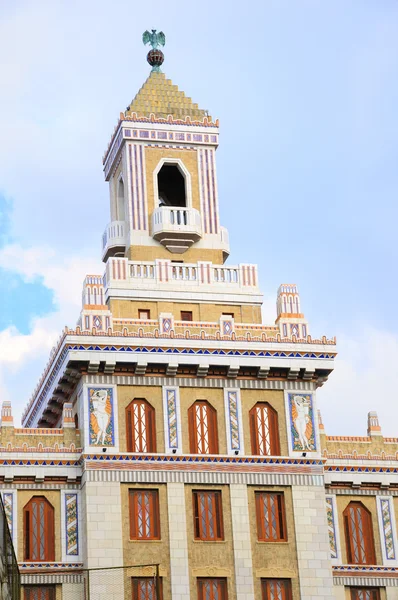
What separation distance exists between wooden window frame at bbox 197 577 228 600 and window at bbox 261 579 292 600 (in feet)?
5.08

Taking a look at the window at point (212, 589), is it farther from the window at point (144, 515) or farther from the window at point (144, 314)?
the window at point (144, 314)

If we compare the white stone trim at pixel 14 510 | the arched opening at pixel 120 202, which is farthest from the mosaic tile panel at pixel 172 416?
the arched opening at pixel 120 202

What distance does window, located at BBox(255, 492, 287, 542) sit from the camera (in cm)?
5878

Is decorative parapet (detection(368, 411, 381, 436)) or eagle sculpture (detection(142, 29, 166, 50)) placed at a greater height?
eagle sculpture (detection(142, 29, 166, 50))

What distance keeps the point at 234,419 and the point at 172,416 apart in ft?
8.61

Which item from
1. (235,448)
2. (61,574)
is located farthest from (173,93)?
(61,574)

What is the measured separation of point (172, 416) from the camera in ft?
195

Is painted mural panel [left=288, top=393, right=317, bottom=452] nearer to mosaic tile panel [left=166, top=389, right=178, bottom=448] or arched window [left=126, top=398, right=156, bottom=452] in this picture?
mosaic tile panel [left=166, top=389, right=178, bottom=448]

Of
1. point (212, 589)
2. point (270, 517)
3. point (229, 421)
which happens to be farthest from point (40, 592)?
point (229, 421)

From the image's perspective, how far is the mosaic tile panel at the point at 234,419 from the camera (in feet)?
196

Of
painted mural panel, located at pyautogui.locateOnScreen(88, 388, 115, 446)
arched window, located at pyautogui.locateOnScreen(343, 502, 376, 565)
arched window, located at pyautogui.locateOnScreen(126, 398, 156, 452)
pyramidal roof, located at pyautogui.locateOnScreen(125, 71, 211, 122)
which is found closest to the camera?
painted mural panel, located at pyautogui.locateOnScreen(88, 388, 115, 446)

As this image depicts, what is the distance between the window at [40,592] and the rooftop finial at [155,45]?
26949 mm

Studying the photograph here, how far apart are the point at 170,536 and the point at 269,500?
4605 millimetres

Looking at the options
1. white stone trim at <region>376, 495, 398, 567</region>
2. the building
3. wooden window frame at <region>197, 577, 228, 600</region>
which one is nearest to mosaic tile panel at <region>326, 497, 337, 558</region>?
the building
